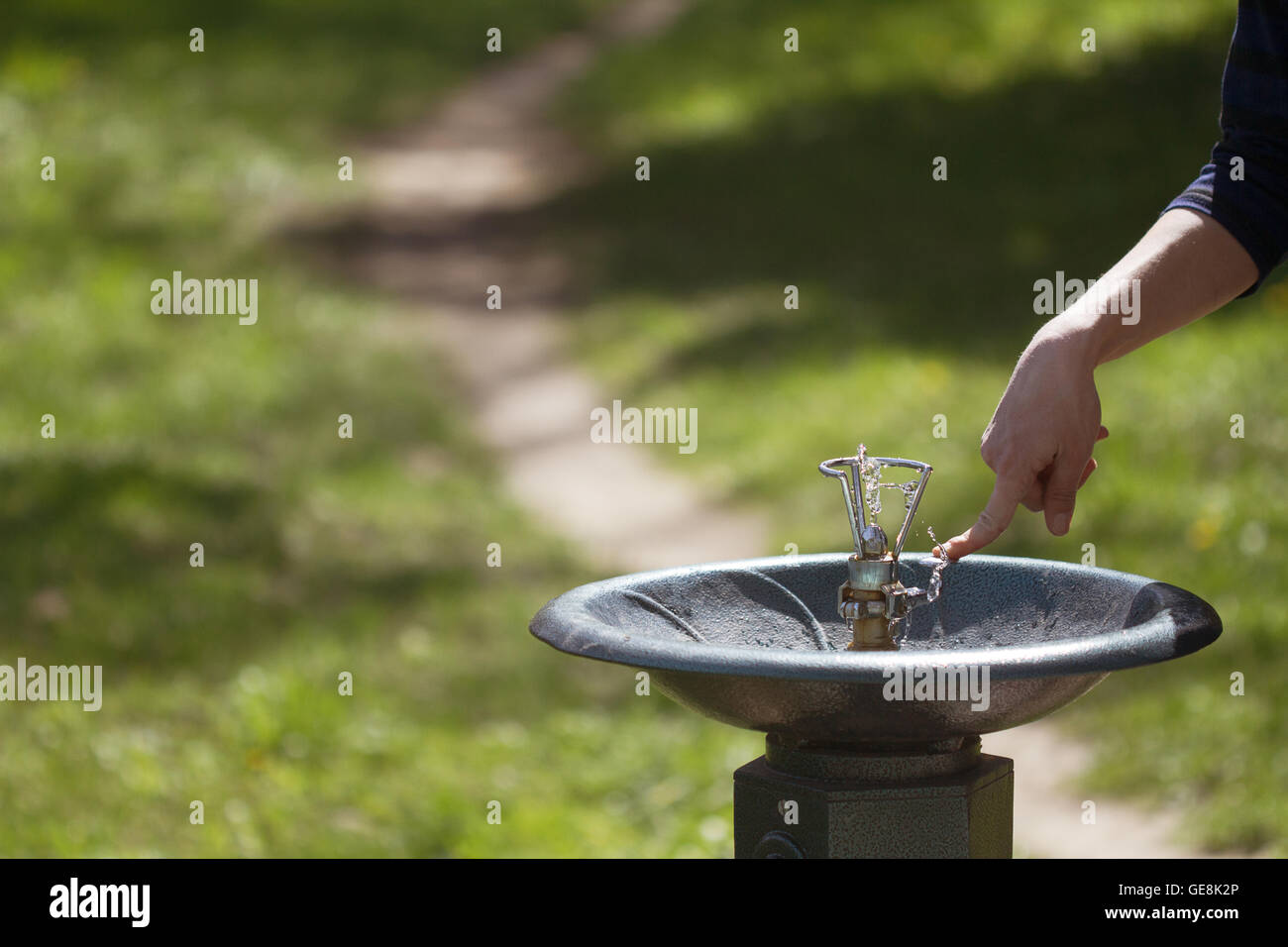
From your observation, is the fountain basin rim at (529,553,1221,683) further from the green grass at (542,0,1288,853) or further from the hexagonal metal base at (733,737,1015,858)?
the green grass at (542,0,1288,853)

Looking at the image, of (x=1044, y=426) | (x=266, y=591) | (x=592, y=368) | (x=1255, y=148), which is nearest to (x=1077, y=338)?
(x=1044, y=426)

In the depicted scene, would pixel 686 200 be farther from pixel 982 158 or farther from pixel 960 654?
pixel 960 654

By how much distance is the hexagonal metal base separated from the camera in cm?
205

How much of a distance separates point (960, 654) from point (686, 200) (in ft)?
34.5

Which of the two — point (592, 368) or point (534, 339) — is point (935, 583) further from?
point (534, 339)

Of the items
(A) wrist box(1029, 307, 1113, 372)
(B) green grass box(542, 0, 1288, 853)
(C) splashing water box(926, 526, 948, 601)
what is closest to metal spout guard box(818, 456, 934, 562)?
(C) splashing water box(926, 526, 948, 601)

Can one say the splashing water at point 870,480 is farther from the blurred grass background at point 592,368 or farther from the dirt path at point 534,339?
the dirt path at point 534,339

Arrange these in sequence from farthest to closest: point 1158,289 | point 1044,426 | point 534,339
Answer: point 534,339, point 1158,289, point 1044,426

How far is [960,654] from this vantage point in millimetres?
1848

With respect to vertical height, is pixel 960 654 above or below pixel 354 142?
below

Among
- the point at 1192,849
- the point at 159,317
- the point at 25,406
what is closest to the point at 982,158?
the point at 159,317

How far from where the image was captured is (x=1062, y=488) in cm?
207

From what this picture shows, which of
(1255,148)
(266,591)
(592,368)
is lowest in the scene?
(266,591)

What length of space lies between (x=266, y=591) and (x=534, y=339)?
14.7 ft
